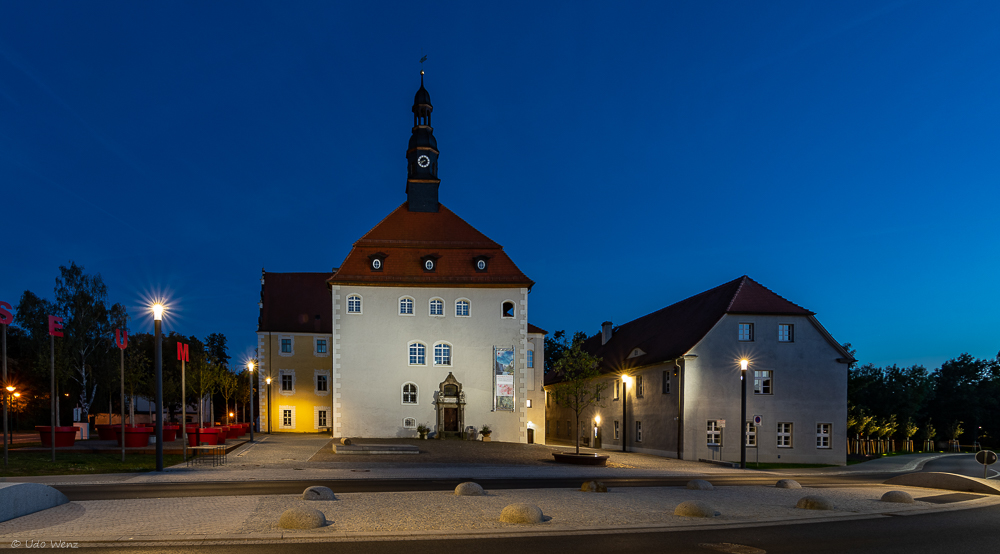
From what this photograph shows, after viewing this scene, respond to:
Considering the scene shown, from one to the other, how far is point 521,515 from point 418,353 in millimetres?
30414

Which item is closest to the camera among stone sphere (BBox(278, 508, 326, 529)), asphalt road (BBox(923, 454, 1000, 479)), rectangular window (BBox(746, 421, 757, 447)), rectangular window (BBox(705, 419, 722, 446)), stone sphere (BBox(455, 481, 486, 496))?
stone sphere (BBox(278, 508, 326, 529))

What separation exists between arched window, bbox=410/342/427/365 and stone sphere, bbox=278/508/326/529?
30.5 metres

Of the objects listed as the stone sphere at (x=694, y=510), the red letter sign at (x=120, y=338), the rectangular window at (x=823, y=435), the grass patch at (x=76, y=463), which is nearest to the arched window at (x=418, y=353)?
the grass patch at (x=76, y=463)

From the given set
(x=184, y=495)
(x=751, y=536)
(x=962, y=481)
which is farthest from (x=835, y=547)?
(x=184, y=495)

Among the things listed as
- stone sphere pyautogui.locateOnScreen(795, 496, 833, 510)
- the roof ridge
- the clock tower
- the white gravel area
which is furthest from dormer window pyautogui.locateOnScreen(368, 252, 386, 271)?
stone sphere pyautogui.locateOnScreen(795, 496, 833, 510)

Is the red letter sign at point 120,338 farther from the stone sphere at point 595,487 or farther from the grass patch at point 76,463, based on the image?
the stone sphere at point 595,487

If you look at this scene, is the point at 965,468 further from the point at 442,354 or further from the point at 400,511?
the point at 400,511

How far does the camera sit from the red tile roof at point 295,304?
52094 mm

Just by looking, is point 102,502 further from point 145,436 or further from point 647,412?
point 647,412

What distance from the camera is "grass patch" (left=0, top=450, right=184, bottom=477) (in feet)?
64.5

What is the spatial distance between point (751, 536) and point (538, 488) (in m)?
7.63

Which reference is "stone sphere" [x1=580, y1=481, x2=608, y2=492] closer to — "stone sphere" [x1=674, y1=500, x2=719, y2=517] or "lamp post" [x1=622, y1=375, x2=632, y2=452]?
"stone sphere" [x1=674, y1=500, x2=719, y2=517]

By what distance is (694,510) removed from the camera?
12398 mm

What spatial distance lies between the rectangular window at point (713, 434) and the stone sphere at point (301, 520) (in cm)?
2731
